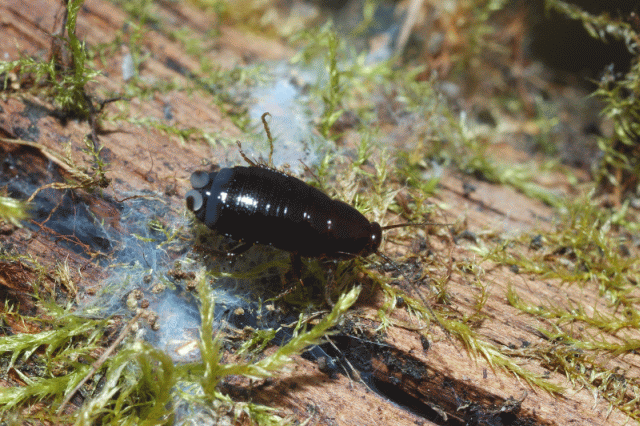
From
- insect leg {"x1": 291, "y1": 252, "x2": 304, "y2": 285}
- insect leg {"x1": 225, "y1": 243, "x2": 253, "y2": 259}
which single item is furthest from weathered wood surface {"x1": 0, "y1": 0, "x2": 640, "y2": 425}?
insect leg {"x1": 225, "y1": 243, "x2": 253, "y2": 259}

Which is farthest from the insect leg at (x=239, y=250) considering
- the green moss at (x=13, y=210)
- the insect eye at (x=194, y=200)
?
the green moss at (x=13, y=210)

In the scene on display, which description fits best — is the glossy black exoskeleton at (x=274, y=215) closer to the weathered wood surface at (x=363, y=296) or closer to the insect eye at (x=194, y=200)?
the insect eye at (x=194, y=200)

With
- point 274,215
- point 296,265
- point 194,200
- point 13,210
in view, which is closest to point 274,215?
point 274,215

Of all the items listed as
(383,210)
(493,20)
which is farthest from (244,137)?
(493,20)

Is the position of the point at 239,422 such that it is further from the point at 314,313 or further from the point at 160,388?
the point at 314,313

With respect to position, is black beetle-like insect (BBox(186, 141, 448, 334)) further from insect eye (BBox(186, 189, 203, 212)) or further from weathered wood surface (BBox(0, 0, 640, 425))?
weathered wood surface (BBox(0, 0, 640, 425))

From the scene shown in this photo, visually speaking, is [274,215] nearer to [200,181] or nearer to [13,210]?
[200,181]
